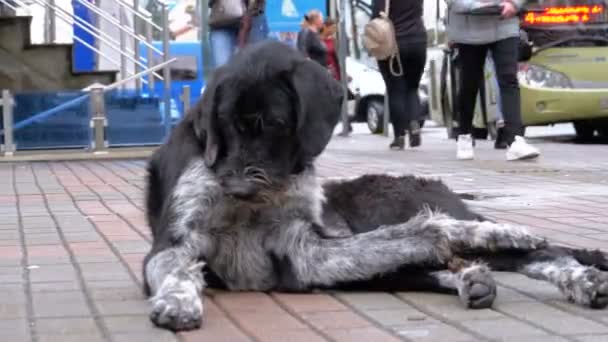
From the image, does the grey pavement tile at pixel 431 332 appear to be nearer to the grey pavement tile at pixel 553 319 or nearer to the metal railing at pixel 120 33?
the grey pavement tile at pixel 553 319

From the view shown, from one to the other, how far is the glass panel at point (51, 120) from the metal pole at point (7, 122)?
0.07m

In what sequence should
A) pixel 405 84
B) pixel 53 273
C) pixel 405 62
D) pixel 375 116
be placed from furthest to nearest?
pixel 375 116 < pixel 405 84 < pixel 405 62 < pixel 53 273

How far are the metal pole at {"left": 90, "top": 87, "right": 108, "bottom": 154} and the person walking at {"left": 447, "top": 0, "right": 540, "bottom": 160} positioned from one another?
3631 millimetres

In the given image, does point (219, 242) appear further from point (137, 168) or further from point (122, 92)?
point (122, 92)

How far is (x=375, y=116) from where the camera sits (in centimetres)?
2448

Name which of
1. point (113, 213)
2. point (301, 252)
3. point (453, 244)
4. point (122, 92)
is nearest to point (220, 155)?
point (301, 252)

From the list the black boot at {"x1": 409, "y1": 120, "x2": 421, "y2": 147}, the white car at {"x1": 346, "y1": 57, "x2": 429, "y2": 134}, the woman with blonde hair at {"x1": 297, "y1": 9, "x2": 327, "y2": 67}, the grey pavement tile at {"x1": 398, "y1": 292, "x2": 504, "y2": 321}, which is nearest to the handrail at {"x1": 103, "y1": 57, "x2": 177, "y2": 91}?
the black boot at {"x1": 409, "y1": 120, "x2": 421, "y2": 147}

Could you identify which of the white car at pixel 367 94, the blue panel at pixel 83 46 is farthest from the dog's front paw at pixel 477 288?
the white car at pixel 367 94

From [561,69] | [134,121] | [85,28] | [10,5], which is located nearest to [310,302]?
[134,121]

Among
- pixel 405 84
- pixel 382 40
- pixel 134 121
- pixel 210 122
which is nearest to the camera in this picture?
pixel 210 122

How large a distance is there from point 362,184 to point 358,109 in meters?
21.6

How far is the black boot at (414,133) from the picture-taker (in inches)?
554

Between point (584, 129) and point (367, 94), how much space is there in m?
9.16

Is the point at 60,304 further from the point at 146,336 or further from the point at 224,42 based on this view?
the point at 224,42
